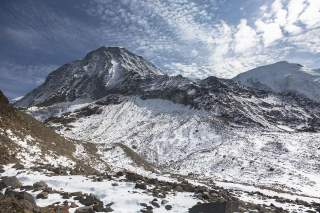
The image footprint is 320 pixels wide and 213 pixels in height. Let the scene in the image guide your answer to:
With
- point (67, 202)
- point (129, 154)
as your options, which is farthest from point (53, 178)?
point (129, 154)

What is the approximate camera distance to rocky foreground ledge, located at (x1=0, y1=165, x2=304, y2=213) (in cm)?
1534

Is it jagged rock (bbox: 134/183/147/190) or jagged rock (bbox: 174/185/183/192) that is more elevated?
jagged rock (bbox: 134/183/147/190)

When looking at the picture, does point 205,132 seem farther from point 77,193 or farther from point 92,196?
→ point 92,196

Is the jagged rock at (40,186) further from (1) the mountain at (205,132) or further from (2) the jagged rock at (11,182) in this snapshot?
(1) the mountain at (205,132)

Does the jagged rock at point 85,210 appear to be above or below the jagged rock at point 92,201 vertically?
below

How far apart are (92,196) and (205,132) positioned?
2736 inches

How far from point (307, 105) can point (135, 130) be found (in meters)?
88.0

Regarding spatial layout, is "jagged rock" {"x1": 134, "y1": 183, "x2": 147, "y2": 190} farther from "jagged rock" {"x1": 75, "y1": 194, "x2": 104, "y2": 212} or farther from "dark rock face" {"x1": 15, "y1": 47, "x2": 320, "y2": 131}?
"dark rock face" {"x1": 15, "y1": 47, "x2": 320, "y2": 131}

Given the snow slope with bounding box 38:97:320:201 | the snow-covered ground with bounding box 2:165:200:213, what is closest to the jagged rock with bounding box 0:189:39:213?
the snow-covered ground with bounding box 2:165:200:213

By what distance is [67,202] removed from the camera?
16.4m

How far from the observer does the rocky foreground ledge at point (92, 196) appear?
15.3m

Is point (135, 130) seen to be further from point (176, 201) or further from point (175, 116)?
point (176, 201)

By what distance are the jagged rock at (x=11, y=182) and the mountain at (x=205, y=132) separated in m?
17.5

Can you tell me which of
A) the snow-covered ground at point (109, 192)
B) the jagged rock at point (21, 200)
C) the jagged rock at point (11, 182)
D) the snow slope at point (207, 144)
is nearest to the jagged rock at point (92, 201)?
the snow-covered ground at point (109, 192)
